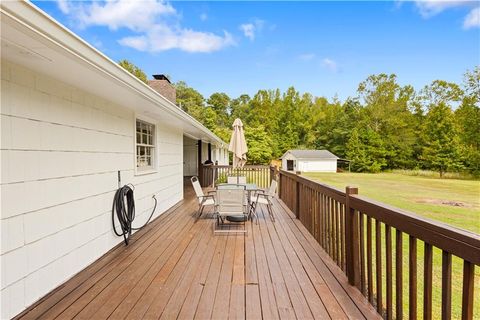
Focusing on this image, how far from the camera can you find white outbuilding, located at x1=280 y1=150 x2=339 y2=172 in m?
35.0

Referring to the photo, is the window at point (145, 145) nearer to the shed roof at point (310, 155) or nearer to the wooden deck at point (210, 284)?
the wooden deck at point (210, 284)

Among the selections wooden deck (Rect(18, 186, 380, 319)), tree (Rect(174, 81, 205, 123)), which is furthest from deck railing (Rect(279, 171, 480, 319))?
tree (Rect(174, 81, 205, 123))

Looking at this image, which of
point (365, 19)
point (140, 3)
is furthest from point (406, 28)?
point (140, 3)

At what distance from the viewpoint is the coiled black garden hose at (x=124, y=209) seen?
3.97m

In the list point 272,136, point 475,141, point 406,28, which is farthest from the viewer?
point 272,136

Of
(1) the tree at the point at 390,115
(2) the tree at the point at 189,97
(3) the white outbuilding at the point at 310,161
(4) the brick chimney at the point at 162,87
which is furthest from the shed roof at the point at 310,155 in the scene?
(4) the brick chimney at the point at 162,87

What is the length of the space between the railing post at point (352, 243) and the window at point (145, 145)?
375 centimetres

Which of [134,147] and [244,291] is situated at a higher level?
[134,147]

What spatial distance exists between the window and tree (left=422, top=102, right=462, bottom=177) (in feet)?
118

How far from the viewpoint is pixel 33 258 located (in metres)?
2.41

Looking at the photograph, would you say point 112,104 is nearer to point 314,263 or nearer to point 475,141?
point 314,263

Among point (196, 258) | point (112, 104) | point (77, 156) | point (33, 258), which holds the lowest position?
point (196, 258)

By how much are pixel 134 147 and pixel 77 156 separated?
1.61 meters

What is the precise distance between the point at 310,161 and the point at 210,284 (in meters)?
33.7
